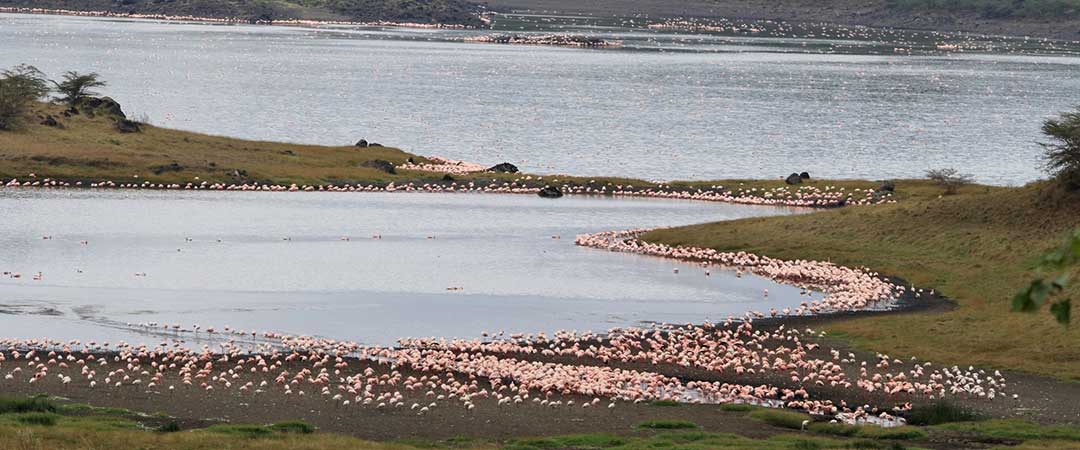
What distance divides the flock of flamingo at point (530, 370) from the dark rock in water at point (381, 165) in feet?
142

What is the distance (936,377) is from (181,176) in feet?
163

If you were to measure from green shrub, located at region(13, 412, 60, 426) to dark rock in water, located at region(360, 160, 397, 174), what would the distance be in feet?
187

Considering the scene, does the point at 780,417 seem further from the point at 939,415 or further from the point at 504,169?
the point at 504,169

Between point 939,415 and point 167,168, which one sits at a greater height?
point 939,415

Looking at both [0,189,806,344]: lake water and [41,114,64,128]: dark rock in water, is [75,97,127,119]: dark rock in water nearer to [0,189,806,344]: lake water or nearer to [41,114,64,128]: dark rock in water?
[41,114,64,128]: dark rock in water

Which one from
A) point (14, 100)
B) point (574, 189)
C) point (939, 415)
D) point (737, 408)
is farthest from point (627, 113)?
point (939, 415)

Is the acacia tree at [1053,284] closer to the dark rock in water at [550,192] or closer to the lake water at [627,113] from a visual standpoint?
the dark rock in water at [550,192]

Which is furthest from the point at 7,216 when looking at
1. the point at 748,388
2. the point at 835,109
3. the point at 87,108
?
the point at 835,109

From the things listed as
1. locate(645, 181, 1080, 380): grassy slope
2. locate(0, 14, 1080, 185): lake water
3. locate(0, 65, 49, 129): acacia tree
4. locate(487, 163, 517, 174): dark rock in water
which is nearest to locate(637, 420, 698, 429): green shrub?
locate(645, 181, 1080, 380): grassy slope

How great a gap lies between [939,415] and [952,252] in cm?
2216

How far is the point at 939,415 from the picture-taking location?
94.4ft

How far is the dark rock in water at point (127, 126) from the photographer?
273 ft

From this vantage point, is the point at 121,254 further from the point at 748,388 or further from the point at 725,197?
the point at 725,197

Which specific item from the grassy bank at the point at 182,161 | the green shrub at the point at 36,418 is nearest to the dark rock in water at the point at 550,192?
the grassy bank at the point at 182,161
